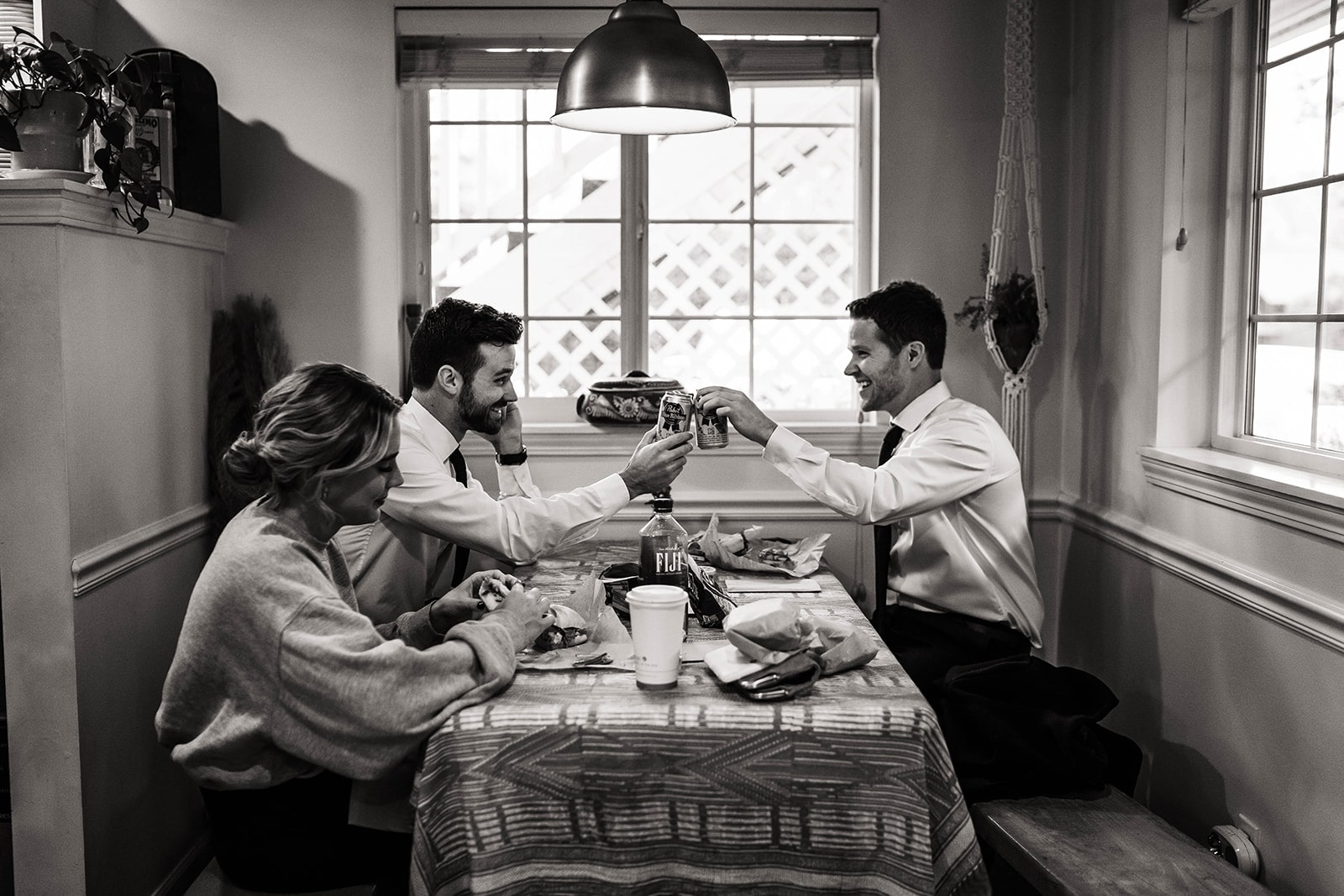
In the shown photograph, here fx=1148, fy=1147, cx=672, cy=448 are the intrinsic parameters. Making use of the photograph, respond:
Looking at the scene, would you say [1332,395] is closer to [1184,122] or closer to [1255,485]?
[1255,485]

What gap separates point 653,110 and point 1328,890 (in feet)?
6.63

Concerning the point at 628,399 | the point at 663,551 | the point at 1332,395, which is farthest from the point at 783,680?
the point at 628,399

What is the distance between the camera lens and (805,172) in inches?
136

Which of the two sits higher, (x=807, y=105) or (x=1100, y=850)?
(x=807, y=105)

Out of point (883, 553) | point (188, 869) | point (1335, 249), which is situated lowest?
point (188, 869)

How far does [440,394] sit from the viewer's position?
264 centimetres

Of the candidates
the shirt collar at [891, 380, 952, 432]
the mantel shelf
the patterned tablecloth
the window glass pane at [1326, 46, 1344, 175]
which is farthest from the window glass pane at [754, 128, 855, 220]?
the patterned tablecloth

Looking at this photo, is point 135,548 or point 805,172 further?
point 805,172

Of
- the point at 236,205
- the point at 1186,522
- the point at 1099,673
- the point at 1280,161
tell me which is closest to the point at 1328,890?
the point at 1186,522

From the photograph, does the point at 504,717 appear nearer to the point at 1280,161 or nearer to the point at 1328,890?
the point at 1328,890

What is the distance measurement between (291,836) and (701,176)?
2350mm

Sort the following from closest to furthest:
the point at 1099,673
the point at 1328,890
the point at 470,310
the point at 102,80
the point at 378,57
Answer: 1. the point at 1328,890
2. the point at 102,80
3. the point at 470,310
4. the point at 1099,673
5. the point at 378,57

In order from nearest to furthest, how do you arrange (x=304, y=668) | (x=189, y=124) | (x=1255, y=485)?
(x=304, y=668) < (x=1255, y=485) < (x=189, y=124)

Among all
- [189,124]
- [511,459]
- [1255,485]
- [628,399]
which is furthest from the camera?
[628,399]
